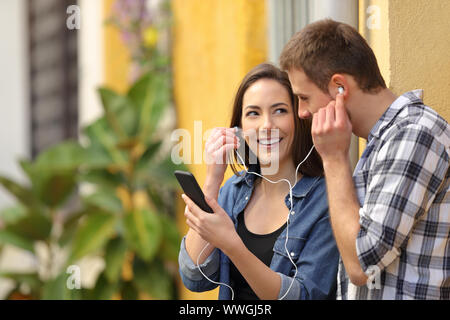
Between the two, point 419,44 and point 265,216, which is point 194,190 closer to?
point 265,216

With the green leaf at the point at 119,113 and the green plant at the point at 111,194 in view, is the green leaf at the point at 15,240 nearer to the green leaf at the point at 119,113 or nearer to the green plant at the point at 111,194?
the green plant at the point at 111,194

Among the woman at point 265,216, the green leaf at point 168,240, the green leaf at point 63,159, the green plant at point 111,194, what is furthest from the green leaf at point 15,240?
the woman at point 265,216

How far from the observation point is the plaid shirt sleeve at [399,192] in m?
1.42

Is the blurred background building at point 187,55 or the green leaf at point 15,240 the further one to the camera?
the green leaf at point 15,240

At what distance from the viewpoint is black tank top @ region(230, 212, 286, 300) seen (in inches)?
69.4

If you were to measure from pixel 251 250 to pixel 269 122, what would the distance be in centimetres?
35

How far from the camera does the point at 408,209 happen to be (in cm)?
142

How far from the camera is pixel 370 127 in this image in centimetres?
159

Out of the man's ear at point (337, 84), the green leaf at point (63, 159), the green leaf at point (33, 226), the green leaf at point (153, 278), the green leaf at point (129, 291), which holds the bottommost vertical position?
the green leaf at point (129, 291)

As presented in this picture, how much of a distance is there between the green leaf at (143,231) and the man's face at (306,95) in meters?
2.89

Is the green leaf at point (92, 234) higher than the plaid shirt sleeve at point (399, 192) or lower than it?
lower

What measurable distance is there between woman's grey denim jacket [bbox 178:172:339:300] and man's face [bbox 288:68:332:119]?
24 centimetres

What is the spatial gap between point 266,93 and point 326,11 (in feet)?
1.10
